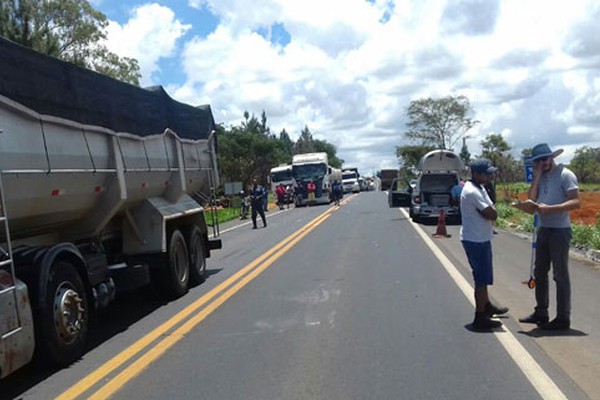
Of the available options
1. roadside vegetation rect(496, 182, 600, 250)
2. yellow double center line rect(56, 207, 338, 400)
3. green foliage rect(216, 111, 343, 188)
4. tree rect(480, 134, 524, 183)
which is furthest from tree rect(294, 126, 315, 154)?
yellow double center line rect(56, 207, 338, 400)

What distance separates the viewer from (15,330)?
5.45 metres

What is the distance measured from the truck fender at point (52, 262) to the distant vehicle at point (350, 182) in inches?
2754

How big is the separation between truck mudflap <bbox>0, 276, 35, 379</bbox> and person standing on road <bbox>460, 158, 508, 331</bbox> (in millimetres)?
4410

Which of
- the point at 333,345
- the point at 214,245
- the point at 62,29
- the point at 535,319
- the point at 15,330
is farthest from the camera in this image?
the point at 62,29

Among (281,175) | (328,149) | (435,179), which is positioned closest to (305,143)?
(328,149)

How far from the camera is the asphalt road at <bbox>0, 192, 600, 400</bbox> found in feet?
18.5

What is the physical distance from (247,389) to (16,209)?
8.48ft

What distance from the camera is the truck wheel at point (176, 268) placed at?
9.90m

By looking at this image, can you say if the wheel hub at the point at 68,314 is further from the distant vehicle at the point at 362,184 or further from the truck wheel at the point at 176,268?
the distant vehicle at the point at 362,184

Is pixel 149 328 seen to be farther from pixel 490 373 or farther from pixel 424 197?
pixel 424 197

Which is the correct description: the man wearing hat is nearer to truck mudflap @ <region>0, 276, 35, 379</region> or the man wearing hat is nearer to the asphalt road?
the asphalt road

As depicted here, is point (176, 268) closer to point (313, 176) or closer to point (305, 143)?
point (313, 176)

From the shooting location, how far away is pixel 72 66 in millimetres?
7352

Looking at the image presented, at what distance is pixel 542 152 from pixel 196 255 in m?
6.21
